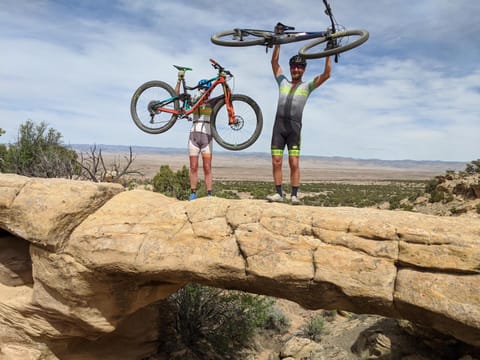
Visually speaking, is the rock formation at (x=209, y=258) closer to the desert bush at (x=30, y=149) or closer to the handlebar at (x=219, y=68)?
the handlebar at (x=219, y=68)

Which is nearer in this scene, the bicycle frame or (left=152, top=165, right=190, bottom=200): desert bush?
the bicycle frame

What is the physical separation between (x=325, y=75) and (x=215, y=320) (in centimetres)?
870

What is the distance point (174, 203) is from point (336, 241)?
2879 mm

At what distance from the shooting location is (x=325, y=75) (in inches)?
265

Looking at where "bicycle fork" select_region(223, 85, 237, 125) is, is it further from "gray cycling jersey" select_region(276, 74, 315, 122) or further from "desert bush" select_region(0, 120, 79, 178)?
"desert bush" select_region(0, 120, 79, 178)

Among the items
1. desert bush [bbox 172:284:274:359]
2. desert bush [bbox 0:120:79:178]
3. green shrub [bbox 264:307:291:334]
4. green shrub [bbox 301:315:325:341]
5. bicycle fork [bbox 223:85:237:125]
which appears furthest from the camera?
desert bush [bbox 0:120:79:178]

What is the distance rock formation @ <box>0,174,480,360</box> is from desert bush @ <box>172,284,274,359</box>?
4044mm

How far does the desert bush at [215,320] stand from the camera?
10.9 m

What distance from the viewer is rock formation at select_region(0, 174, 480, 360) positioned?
4.63 m

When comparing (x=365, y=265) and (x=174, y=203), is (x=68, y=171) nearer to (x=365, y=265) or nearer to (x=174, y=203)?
(x=174, y=203)

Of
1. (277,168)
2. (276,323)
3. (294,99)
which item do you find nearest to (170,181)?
(276,323)

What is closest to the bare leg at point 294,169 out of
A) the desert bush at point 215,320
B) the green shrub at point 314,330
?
the desert bush at point 215,320

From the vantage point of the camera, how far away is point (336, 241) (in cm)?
505

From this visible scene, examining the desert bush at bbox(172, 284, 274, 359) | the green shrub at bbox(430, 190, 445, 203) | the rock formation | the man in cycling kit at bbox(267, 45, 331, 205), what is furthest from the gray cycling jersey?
the green shrub at bbox(430, 190, 445, 203)
